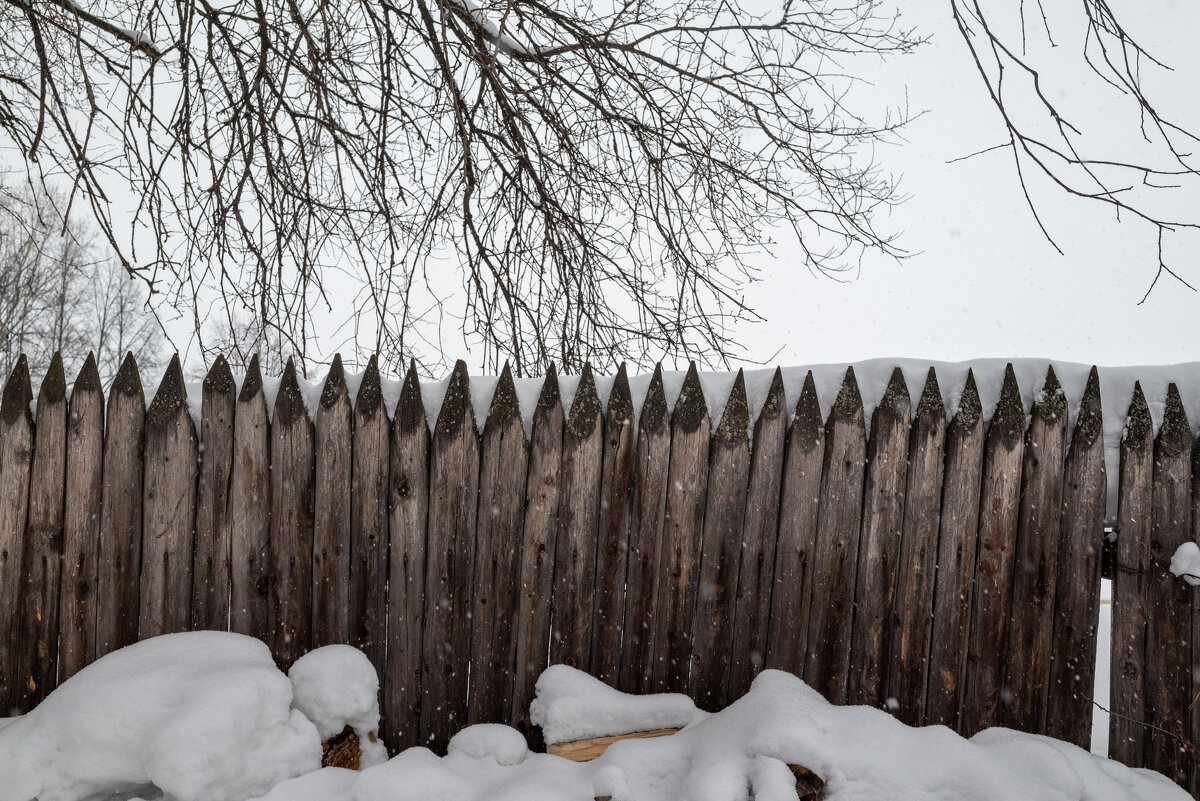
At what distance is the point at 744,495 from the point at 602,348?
216 cm

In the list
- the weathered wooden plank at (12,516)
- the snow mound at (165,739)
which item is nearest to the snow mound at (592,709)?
the snow mound at (165,739)

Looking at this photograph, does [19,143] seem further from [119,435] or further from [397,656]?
[397,656]

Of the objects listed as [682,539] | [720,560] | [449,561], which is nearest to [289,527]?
[449,561]

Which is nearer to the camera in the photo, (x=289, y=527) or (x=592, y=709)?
(x=592, y=709)

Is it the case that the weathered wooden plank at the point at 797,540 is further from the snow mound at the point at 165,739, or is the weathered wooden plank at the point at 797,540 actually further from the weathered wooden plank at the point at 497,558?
the snow mound at the point at 165,739

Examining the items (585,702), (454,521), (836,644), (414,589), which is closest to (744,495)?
(836,644)

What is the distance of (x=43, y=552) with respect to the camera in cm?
252

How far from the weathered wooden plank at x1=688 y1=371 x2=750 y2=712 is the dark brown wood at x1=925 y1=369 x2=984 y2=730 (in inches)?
31.2

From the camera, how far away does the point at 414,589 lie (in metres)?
2.54

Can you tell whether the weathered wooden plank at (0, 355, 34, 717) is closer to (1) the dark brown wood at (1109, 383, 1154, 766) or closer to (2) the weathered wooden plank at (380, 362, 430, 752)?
(2) the weathered wooden plank at (380, 362, 430, 752)

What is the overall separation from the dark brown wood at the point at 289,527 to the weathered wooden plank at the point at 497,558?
Result: 679 mm

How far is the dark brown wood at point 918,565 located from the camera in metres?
2.51

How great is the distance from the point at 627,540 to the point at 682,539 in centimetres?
22

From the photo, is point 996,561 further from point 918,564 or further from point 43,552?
point 43,552
